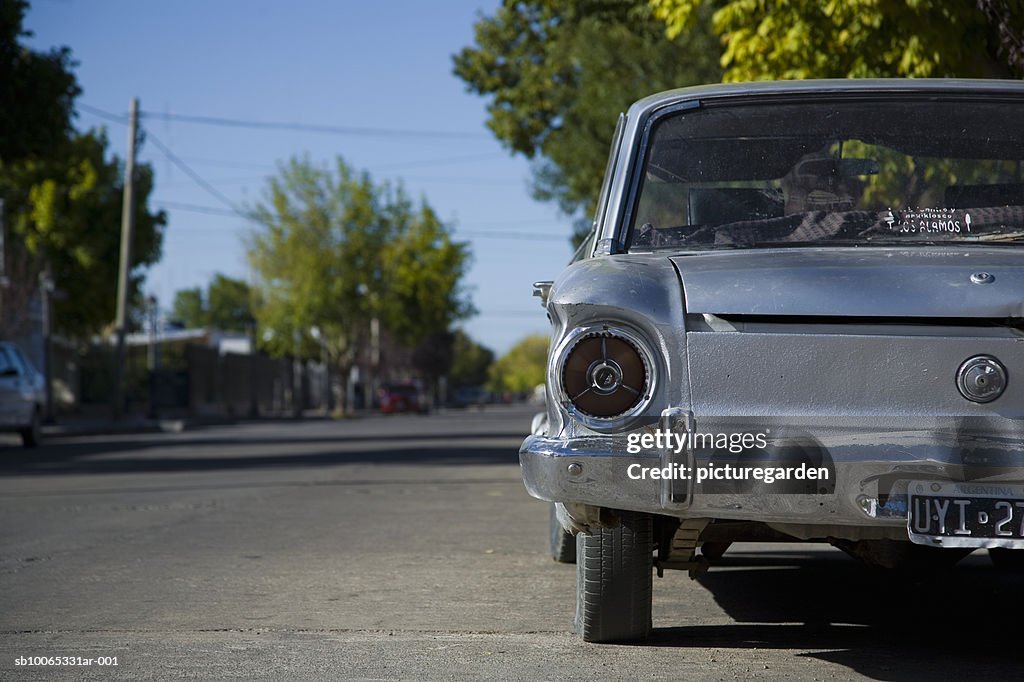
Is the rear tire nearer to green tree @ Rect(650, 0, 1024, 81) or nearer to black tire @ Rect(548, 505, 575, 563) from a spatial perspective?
green tree @ Rect(650, 0, 1024, 81)

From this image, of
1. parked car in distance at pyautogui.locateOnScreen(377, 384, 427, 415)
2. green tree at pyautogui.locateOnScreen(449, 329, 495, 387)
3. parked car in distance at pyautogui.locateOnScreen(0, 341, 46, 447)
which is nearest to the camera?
parked car in distance at pyautogui.locateOnScreen(0, 341, 46, 447)

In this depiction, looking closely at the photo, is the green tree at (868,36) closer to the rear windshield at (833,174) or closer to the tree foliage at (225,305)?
the rear windshield at (833,174)

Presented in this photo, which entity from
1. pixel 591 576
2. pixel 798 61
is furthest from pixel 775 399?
pixel 798 61

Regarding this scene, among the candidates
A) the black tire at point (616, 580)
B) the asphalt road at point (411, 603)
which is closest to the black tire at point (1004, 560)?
the asphalt road at point (411, 603)

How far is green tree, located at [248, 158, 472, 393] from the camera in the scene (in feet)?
191

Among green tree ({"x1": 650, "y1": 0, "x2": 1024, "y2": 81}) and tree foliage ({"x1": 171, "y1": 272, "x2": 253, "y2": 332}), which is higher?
tree foliage ({"x1": 171, "y1": 272, "x2": 253, "y2": 332})

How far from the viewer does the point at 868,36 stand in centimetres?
966

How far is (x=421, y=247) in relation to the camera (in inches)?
2377

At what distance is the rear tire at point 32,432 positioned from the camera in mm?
22875

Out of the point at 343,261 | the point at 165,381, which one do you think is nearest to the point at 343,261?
the point at 343,261

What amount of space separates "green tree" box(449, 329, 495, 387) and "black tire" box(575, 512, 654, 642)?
411ft

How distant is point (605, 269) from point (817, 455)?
85cm

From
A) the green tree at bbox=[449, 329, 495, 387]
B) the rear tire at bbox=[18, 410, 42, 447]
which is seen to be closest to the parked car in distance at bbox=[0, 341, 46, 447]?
the rear tire at bbox=[18, 410, 42, 447]

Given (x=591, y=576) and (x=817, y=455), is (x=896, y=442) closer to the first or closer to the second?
(x=817, y=455)
